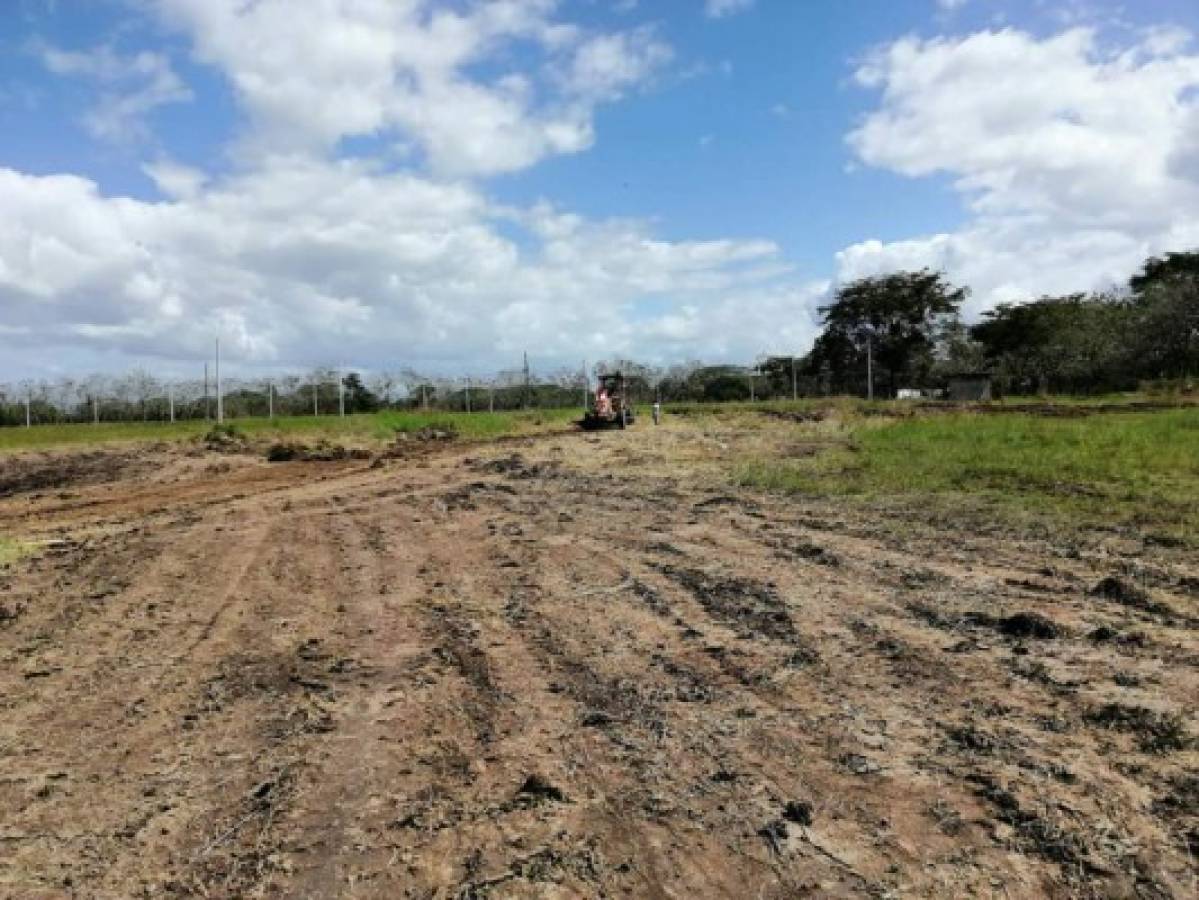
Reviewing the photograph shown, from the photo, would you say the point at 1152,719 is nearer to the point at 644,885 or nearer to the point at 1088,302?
the point at 644,885

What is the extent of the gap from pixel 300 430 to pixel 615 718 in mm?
23174

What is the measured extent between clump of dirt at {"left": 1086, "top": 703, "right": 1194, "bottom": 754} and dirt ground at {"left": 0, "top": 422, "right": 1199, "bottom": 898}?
0.02 metres

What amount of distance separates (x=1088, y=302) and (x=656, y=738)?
165 feet

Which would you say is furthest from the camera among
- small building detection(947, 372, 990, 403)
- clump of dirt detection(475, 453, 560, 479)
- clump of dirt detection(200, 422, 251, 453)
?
small building detection(947, 372, 990, 403)

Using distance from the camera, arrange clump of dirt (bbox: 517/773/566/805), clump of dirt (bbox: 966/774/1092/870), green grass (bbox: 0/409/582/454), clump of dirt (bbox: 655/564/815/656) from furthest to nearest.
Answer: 1. green grass (bbox: 0/409/582/454)
2. clump of dirt (bbox: 655/564/815/656)
3. clump of dirt (bbox: 517/773/566/805)
4. clump of dirt (bbox: 966/774/1092/870)

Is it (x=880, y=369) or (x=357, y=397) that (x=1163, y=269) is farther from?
(x=357, y=397)

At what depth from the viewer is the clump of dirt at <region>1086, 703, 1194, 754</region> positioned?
12.6 ft

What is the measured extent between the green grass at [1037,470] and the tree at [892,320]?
109 feet

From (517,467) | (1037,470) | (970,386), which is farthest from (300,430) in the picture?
(970,386)

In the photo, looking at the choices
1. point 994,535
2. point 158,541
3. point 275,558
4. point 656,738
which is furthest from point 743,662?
point 158,541

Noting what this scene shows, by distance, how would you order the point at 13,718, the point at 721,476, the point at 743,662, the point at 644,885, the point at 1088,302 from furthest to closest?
1. the point at 1088,302
2. the point at 721,476
3. the point at 743,662
4. the point at 13,718
5. the point at 644,885

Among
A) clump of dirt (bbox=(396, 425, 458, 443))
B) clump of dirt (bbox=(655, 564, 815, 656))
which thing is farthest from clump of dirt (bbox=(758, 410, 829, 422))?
clump of dirt (bbox=(655, 564, 815, 656))

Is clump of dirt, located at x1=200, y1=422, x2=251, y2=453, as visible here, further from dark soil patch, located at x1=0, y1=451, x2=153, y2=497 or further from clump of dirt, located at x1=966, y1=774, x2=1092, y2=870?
clump of dirt, located at x1=966, y1=774, x2=1092, y2=870

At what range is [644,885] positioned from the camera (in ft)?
9.95
